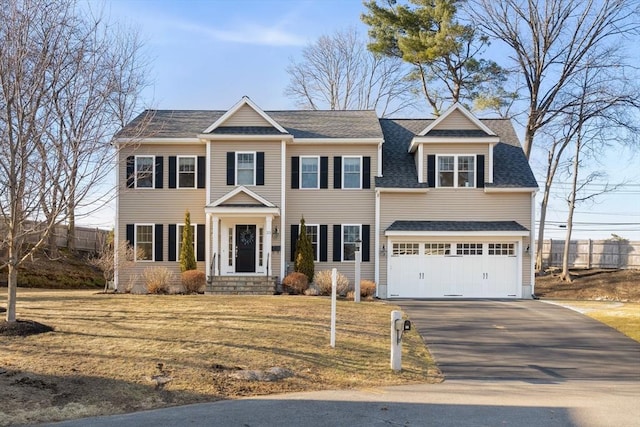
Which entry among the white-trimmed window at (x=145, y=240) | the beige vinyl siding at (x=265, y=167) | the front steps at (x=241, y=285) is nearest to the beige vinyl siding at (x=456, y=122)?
the beige vinyl siding at (x=265, y=167)

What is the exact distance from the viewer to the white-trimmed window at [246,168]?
23609mm

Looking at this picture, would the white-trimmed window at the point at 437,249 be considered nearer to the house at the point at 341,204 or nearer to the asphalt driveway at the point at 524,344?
the house at the point at 341,204

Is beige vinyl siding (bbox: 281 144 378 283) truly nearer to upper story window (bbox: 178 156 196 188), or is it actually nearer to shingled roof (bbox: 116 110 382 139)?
shingled roof (bbox: 116 110 382 139)

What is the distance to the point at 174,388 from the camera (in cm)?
915

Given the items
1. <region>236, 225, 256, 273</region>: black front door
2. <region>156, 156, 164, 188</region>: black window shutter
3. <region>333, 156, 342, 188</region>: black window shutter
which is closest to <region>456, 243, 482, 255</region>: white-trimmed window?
<region>333, 156, 342, 188</region>: black window shutter

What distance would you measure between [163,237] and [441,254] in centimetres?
1057

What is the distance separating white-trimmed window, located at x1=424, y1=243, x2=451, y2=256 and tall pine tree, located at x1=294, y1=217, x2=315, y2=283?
4.36 metres

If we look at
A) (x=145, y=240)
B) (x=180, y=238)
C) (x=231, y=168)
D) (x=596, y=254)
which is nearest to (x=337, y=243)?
A: (x=231, y=168)

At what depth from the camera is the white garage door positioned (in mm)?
23500

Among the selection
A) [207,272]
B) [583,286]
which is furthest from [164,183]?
[583,286]

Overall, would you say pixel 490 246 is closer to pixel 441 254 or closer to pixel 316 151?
pixel 441 254

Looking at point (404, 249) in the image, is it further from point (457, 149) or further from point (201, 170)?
point (201, 170)

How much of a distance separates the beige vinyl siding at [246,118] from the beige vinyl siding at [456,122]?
685 centimetres

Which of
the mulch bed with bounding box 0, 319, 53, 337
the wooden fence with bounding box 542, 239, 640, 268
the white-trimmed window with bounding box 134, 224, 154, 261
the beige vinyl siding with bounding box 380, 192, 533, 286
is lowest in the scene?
the mulch bed with bounding box 0, 319, 53, 337
